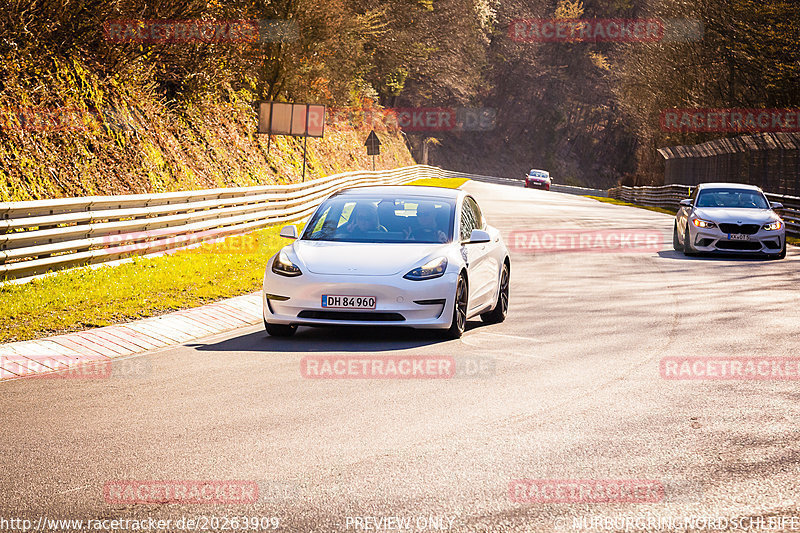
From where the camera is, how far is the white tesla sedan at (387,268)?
10594 millimetres

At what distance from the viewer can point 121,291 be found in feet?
42.3

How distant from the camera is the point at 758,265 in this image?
67.5 feet

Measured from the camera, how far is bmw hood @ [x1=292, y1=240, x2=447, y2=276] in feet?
35.2

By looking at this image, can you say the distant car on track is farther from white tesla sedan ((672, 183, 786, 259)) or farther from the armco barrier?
white tesla sedan ((672, 183, 786, 259))

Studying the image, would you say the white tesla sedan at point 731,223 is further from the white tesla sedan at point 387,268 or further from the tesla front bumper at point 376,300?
the tesla front bumper at point 376,300

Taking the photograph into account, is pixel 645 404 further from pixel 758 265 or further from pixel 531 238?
pixel 531 238

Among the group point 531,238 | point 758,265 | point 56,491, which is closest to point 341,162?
point 531,238

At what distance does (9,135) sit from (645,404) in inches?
556

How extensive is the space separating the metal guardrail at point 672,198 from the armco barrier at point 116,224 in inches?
598

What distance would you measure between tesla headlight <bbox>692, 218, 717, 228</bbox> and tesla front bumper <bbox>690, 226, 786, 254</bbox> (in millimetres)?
65
